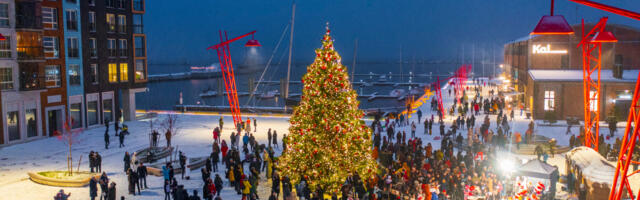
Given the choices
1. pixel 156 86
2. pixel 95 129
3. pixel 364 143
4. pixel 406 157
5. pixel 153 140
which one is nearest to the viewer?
pixel 364 143

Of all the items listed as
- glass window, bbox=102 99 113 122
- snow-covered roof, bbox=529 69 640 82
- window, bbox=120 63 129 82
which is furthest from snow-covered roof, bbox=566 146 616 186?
window, bbox=120 63 129 82

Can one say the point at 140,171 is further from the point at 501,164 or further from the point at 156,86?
the point at 156,86

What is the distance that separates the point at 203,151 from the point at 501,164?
55.6 feet

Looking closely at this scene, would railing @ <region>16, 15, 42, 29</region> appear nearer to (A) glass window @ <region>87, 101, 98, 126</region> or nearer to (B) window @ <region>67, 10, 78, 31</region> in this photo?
(B) window @ <region>67, 10, 78, 31</region>

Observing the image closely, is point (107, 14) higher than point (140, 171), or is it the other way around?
point (107, 14)

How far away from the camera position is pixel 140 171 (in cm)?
2177

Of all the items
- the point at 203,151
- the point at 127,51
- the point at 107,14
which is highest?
the point at 107,14

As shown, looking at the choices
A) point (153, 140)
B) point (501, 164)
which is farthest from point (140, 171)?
point (501, 164)

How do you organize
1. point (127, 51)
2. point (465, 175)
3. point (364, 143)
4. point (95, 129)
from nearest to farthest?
point (364, 143) → point (465, 175) → point (95, 129) → point (127, 51)

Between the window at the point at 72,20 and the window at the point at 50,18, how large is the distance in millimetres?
1365

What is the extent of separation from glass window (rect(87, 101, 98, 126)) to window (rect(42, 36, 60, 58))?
5.06m

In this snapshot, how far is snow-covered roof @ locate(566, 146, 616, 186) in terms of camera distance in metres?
18.1

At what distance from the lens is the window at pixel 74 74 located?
39531 mm

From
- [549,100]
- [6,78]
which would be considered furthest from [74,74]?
[549,100]
